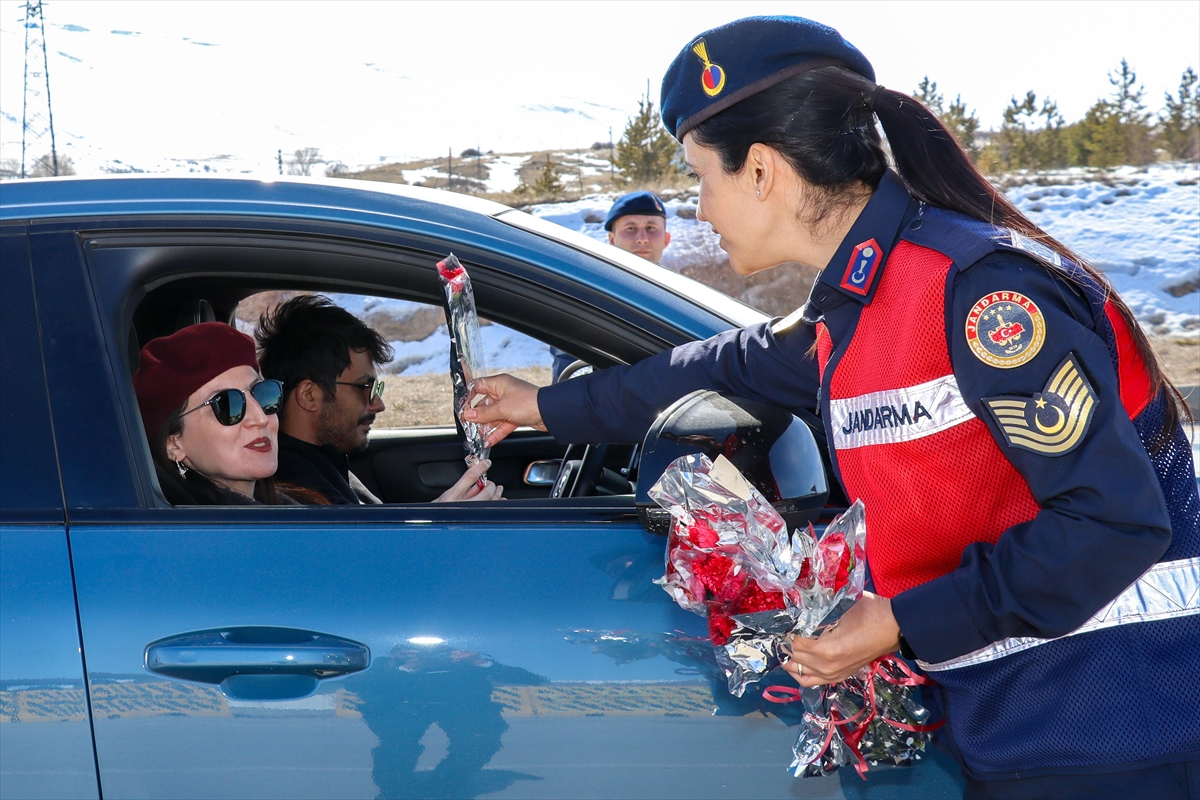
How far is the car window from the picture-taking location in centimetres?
624

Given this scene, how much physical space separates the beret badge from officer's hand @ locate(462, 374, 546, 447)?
29.1 inches

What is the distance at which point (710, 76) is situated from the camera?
140 centimetres

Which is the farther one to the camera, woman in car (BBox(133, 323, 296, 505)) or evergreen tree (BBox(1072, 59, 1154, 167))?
evergreen tree (BBox(1072, 59, 1154, 167))

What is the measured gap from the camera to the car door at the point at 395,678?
1.42 meters

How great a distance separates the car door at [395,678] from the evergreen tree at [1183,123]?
86.6ft

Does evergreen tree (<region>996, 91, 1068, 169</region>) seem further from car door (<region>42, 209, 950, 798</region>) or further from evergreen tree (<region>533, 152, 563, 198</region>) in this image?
car door (<region>42, 209, 950, 798</region>)

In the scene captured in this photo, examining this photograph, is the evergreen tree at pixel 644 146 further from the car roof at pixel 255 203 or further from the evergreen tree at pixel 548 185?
the car roof at pixel 255 203

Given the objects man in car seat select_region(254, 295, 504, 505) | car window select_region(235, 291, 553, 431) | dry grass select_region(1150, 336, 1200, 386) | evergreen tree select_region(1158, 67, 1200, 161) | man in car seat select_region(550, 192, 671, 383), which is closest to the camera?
man in car seat select_region(254, 295, 504, 505)

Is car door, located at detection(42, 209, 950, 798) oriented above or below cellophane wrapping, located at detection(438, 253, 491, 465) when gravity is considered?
below

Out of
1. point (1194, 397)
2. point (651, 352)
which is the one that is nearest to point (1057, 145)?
point (1194, 397)

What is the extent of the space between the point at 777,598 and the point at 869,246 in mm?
459

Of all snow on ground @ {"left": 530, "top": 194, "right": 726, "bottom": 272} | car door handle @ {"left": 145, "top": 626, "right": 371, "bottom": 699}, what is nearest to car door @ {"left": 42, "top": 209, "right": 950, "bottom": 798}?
car door handle @ {"left": 145, "top": 626, "right": 371, "bottom": 699}

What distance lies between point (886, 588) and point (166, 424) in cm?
141

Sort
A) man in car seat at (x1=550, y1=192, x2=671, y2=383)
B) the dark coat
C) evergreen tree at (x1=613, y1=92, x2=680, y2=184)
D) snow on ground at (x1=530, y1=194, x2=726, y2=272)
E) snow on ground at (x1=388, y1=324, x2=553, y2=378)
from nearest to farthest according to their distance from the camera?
the dark coat → man in car seat at (x1=550, y1=192, x2=671, y2=383) → snow on ground at (x1=388, y1=324, x2=553, y2=378) → snow on ground at (x1=530, y1=194, x2=726, y2=272) → evergreen tree at (x1=613, y1=92, x2=680, y2=184)
